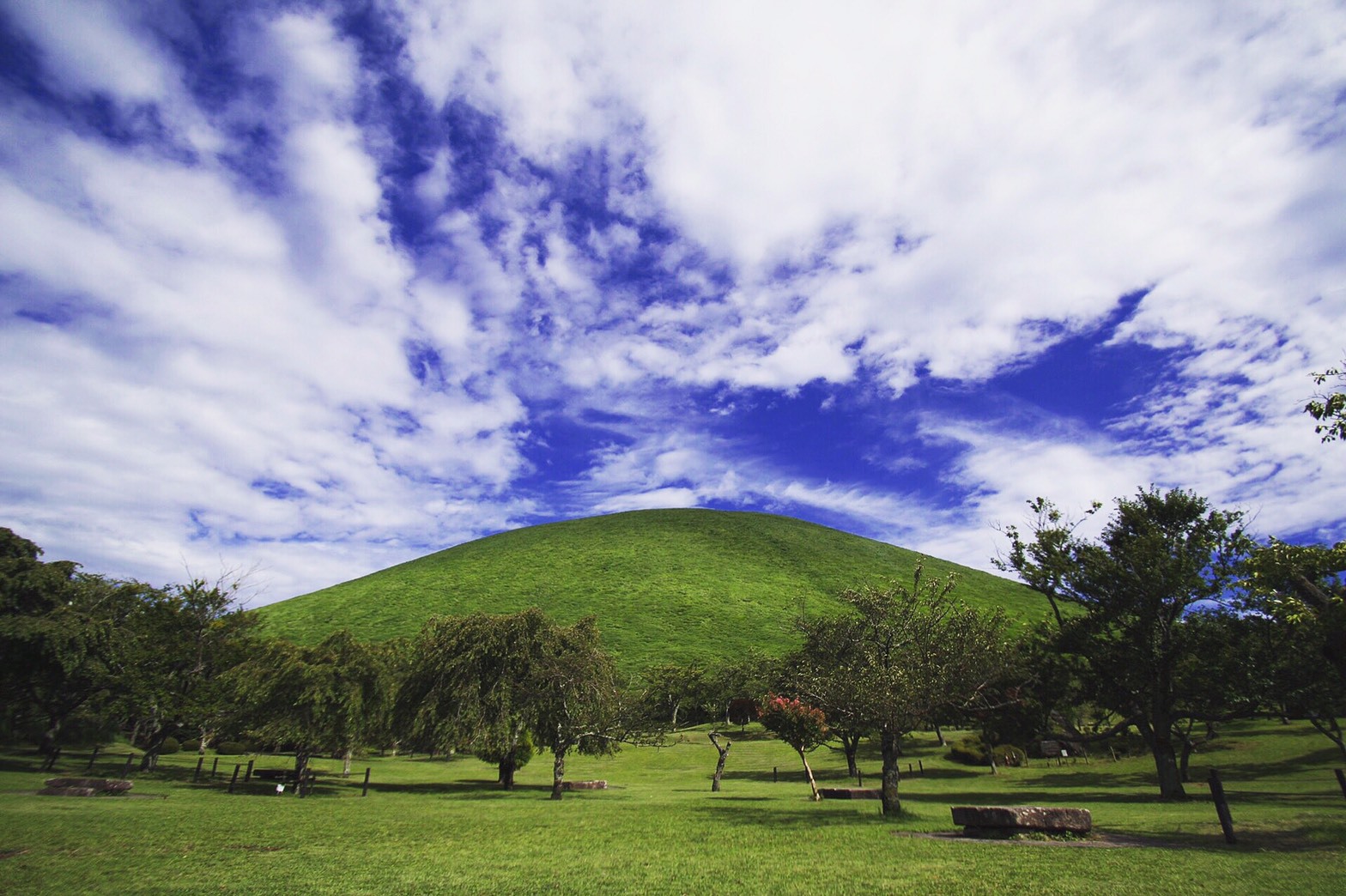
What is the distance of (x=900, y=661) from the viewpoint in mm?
25016

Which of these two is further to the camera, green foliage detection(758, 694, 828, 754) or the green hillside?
the green hillside

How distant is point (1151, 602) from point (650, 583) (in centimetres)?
11494

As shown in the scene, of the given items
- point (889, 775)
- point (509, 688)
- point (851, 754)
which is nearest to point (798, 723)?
point (889, 775)

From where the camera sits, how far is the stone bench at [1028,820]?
688 inches

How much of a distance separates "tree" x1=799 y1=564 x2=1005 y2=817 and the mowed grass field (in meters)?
3.48

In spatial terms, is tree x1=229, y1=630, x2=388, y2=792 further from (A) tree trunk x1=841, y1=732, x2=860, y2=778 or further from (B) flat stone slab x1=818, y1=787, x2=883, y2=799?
(A) tree trunk x1=841, y1=732, x2=860, y2=778

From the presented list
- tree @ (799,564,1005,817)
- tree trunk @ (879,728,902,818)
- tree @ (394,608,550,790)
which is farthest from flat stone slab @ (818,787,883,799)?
tree @ (394,608,550,790)

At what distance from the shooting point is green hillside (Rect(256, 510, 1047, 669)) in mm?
119625

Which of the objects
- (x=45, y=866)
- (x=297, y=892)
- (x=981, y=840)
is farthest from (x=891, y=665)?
(x=45, y=866)

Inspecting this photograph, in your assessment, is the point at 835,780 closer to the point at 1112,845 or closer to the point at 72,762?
→ the point at 1112,845

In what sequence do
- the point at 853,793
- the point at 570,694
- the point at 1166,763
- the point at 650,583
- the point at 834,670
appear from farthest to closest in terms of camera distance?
the point at 650,583 < the point at 570,694 < the point at 1166,763 < the point at 853,793 < the point at 834,670

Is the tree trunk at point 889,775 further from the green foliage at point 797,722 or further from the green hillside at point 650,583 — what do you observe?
the green hillside at point 650,583

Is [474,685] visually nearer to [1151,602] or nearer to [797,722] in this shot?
[797,722]

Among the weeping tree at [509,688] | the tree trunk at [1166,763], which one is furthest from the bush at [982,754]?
the weeping tree at [509,688]
